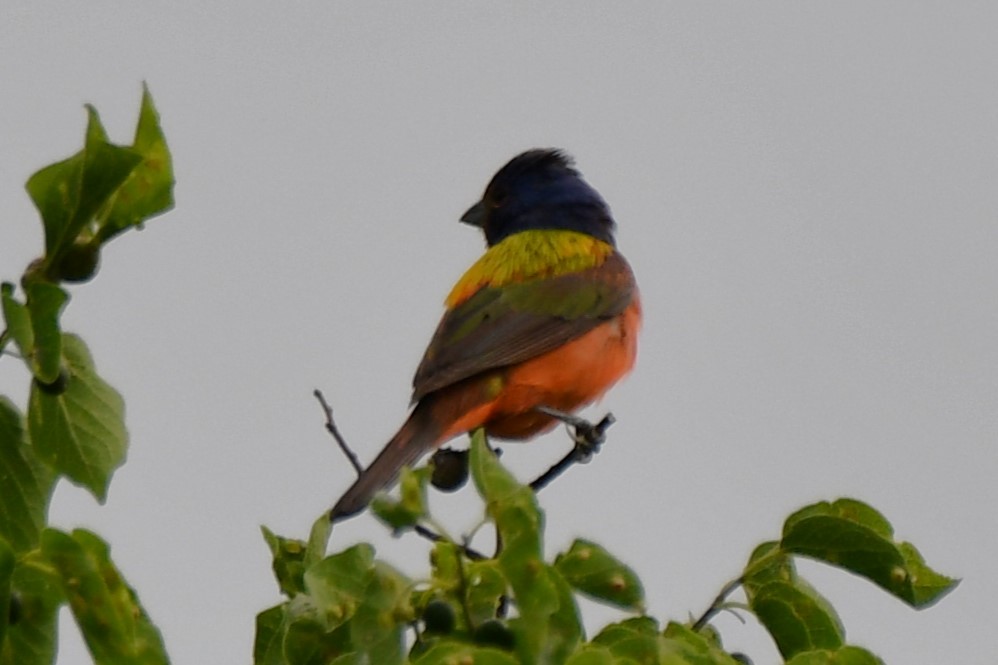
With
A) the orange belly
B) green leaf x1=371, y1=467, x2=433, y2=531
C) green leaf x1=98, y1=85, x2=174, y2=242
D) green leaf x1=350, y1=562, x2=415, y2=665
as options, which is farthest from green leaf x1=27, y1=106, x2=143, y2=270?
the orange belly

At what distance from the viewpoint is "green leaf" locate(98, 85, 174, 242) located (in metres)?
2.46

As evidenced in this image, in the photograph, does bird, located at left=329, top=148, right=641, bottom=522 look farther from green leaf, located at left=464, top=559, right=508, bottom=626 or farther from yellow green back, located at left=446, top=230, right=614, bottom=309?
green leaf, located at left=464, top=559, right=508, bottom=626

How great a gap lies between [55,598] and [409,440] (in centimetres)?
305

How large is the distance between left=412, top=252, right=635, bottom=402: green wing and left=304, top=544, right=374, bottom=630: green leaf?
2956 millimetres

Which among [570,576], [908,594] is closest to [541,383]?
[908,594]

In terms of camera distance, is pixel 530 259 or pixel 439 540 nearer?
pixel 439 540

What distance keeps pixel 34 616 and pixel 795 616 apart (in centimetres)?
155

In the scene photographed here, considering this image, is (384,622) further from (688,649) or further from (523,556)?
(688,649)

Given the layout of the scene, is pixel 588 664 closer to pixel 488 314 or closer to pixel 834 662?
pixel 834 662

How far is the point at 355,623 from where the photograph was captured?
8.28ft

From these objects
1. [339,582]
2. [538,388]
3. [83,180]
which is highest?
[538,388]

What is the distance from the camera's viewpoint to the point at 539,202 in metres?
7.37

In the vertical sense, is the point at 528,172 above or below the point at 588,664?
above

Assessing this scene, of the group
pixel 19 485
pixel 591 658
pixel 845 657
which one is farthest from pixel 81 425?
pixel 845 657
